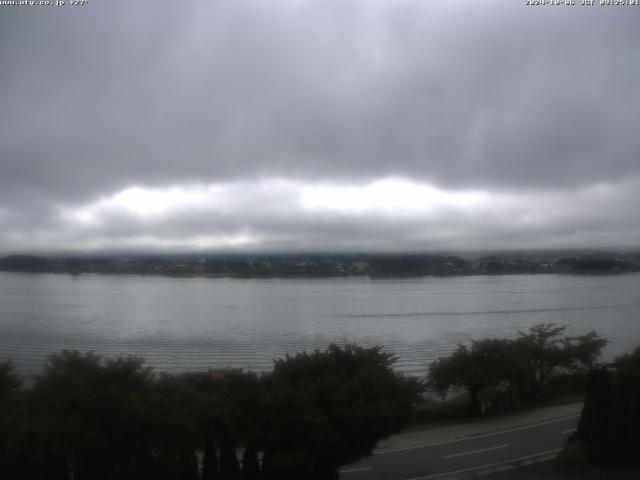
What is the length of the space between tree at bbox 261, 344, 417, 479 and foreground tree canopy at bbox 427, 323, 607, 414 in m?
9.94

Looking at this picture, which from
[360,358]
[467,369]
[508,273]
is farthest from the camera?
[508,273]

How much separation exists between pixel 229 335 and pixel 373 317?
14716 millimetres

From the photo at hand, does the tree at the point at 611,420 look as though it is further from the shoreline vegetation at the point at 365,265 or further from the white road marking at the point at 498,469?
the shoreline vegetation at the point at 365,265

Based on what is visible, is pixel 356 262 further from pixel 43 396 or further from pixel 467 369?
pixel 43 396

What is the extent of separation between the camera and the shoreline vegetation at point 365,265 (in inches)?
2606

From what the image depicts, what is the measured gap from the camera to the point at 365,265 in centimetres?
7919

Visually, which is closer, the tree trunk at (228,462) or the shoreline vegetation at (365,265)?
the tree trunk at (228,462)

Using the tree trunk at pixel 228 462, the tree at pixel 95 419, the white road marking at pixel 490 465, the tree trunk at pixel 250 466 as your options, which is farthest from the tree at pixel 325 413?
the tree at pixel 95 419

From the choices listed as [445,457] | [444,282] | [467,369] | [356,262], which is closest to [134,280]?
[356,262]

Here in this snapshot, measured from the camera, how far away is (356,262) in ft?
266

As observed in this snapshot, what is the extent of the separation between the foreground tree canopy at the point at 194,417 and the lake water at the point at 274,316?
6567 mm

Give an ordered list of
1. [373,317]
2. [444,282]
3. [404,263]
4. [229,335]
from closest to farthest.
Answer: [229,335] → [373,317] → [404,263] → [444,282]

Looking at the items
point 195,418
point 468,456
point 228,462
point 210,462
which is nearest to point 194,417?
point 195,418

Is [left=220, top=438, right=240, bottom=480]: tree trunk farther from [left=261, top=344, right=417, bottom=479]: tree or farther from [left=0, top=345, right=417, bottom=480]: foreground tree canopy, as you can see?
[left=261, top=344, right=417, bottom=479]: tree
